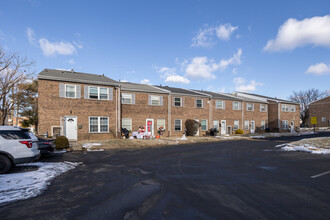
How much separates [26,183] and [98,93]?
14607 mm

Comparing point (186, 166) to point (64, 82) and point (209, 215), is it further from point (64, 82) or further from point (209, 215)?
point (64, 82)

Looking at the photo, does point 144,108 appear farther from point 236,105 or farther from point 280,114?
point 280,114

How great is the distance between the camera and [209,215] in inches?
154

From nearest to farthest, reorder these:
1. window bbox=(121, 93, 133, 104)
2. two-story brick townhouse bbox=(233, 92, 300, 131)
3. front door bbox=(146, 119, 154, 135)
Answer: window bbox=(121, 93, 133, 104), front door bbox=(146, 119, 154, 135), two-story brick townhouse bbox=(233, 92, 300, 131)

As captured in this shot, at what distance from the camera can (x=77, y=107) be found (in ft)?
61.5

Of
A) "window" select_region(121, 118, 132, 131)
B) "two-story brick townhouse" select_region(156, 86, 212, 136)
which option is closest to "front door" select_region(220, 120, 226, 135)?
"two-story brick townhouse" select_region(156, 86, 212, 136)

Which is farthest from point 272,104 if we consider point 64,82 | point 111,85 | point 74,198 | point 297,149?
point 74,198

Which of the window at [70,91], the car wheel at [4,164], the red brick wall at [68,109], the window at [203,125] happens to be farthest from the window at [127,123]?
the car wheel at [4,164]

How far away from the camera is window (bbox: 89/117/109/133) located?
19.4 meters

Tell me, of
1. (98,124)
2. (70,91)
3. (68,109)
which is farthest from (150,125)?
(70,91)

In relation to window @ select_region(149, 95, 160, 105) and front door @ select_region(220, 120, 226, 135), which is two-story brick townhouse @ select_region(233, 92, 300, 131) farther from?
window @ select_region(149, 95, 160, 105)

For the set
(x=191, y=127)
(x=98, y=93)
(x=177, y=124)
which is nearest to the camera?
(x=98, y=93)

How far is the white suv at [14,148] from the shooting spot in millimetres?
7172

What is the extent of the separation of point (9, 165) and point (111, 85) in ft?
45.5
